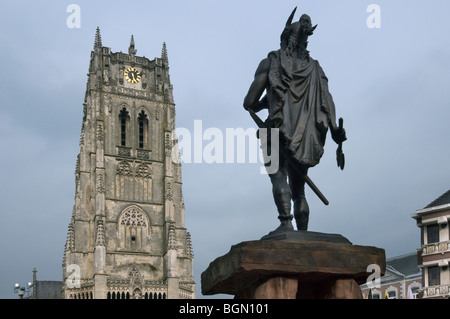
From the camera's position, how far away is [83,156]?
250 ft

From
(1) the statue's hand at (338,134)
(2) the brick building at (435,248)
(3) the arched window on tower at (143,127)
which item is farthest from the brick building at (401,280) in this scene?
(1) the statue's hand at (338,134)

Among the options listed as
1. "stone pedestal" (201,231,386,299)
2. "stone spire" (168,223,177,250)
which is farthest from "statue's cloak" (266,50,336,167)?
"stone spire" (168,223,177,250)

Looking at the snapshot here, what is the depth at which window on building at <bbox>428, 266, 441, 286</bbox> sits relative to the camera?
38.4m

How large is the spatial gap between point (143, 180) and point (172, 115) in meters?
8.64

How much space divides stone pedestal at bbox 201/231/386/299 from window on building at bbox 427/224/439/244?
112 ft

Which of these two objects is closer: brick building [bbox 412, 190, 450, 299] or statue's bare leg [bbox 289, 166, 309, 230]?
statue's bare leg [bbox 289, 166, 309, 230]

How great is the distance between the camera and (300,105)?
736cm

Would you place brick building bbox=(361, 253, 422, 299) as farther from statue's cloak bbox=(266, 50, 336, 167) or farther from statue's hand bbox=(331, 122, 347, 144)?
statue's cloak bbox=(266, 50, 336, 167)

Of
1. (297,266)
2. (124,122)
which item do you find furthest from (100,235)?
(297,266)

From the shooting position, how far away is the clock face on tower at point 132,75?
81012 mm

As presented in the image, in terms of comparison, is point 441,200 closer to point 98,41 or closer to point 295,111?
point 295,111

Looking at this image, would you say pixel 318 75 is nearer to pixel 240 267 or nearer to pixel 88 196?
pixel 240 267
